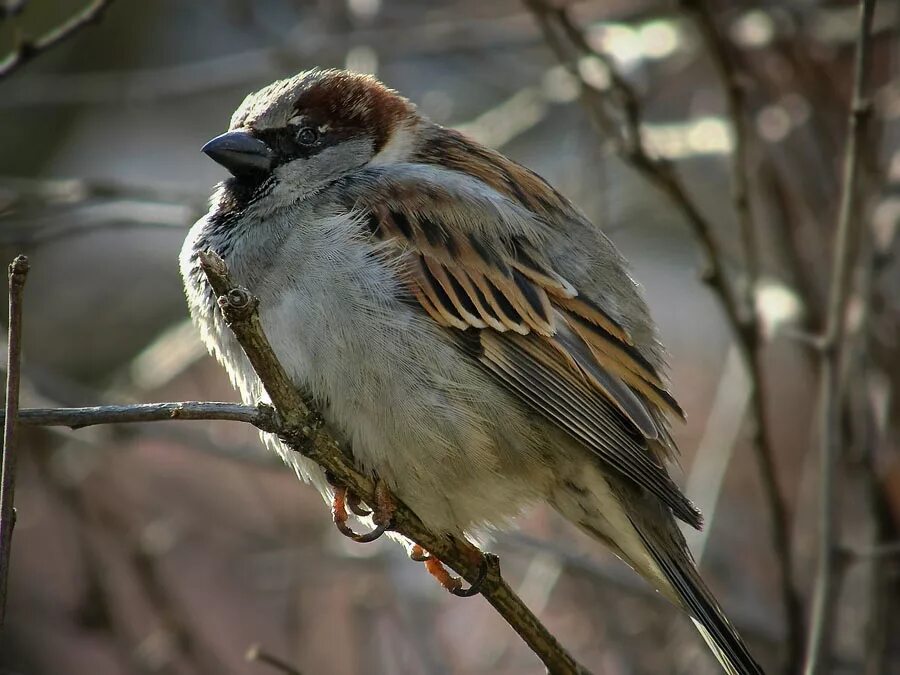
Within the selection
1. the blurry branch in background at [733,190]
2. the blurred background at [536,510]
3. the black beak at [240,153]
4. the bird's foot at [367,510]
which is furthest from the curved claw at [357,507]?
the blurry branch in background at [733,190]

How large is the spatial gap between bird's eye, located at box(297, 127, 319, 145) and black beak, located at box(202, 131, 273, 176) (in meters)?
0.11

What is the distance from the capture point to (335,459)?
2623mm

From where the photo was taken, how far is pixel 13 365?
1.80 m

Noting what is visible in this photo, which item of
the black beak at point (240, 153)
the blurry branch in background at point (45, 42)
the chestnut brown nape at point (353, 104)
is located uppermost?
the blurry branch in background at point (45, 42)

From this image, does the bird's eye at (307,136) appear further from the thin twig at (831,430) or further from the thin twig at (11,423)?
the thin twig at (11,423)

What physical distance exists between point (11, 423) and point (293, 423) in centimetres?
74

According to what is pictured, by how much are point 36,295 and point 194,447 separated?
285 centimetres

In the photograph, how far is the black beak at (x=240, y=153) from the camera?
3.24 m

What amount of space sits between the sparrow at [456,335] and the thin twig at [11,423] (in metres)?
0.88

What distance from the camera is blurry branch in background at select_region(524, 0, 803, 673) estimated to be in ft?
10.0

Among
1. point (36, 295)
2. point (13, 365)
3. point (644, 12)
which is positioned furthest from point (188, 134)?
point (13, 365)

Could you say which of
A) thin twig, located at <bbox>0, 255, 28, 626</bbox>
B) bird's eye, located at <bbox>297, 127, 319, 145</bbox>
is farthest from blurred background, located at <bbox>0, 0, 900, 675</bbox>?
thin twig, located at <bbox>0, 255, 28, 626</bbox>

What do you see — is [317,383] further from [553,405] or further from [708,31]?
[708,31]

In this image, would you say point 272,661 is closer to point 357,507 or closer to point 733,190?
point 357,507
